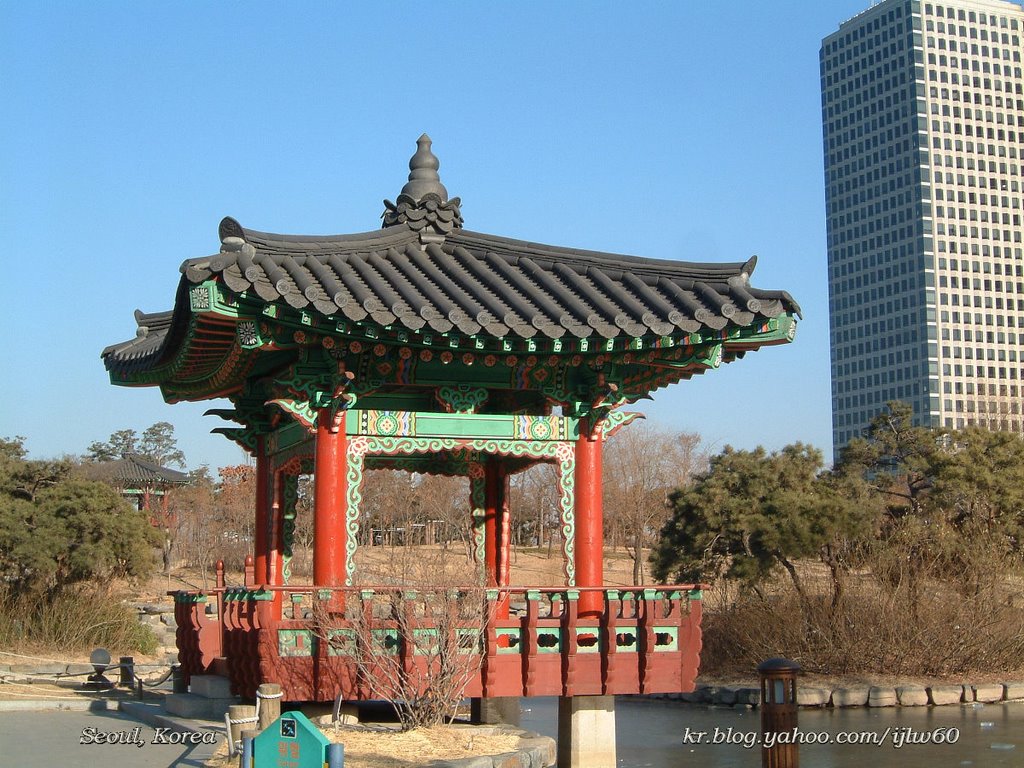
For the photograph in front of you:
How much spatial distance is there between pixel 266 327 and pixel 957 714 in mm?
16536

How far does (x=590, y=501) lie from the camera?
11.9m

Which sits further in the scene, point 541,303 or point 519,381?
Result: point 519,381

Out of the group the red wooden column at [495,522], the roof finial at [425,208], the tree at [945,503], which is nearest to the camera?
the roof finial at [425,208]

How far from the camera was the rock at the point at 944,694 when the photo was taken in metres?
23.6

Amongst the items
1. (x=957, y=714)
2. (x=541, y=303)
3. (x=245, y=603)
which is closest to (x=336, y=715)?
(x=245, y=603)

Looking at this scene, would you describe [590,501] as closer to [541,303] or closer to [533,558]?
[541,303]

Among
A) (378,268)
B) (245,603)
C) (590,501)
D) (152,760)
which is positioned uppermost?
(378,268)

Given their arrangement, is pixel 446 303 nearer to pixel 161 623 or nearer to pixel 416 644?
pixel 416 644

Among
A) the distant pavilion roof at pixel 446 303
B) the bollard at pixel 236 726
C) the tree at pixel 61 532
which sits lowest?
the bollard at pixel 236 726

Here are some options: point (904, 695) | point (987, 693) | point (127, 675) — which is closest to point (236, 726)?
point (127, 675)

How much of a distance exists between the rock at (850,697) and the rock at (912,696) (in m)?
0.62

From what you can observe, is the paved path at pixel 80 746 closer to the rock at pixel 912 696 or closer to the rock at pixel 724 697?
the rock at pixel 724 697

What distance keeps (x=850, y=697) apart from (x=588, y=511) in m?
14.0

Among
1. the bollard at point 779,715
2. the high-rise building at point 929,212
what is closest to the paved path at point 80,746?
the bollard at point 779,715
